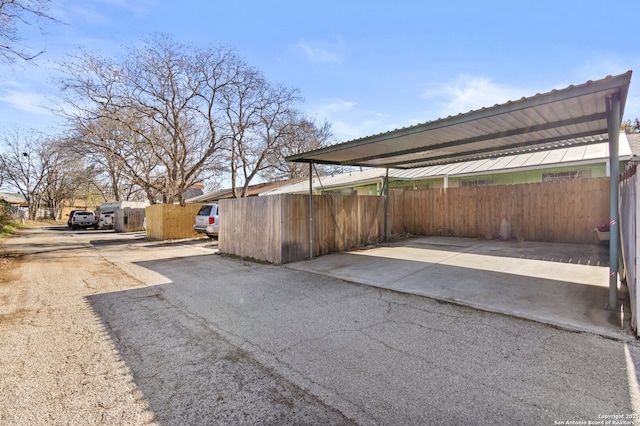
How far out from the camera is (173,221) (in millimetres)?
16094

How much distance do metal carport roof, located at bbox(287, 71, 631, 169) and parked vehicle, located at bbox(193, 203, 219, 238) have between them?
21.3 ft

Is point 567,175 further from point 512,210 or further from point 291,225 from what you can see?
point 291,225

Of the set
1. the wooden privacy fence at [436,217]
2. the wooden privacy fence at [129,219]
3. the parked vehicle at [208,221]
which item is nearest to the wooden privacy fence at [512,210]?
the wooden privacy fence at [436,217]

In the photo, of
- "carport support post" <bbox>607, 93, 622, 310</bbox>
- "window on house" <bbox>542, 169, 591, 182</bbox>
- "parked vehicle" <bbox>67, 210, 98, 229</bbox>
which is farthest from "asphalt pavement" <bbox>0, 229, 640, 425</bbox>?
"parked vehicle" <bbox>67, 210, 98, 229</bbox>

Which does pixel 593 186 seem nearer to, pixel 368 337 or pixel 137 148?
pixel 368 337

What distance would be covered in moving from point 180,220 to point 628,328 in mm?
16748

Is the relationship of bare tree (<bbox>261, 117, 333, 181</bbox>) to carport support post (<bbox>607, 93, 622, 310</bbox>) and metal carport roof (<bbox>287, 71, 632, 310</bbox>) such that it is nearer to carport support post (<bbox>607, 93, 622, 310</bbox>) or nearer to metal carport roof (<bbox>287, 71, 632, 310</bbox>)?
metal carport roof (<bbox>287, 71, 632, 310</bbox>)

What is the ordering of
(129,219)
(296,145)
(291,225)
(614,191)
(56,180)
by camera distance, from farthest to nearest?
1. (56,180)
2. (129,219)
3. (296,145)
4. (291,225)
5. (614,191)

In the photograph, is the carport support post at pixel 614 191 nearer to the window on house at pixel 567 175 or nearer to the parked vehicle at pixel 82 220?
the window on house at pixel 567 175

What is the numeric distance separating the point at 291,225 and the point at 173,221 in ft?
33.5

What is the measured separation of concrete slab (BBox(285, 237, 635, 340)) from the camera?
13.5 feet

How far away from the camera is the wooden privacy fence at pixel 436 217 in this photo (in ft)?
28.1

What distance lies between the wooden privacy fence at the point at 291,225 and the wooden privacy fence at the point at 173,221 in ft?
22.5


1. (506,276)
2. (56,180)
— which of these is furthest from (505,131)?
(56,180)
